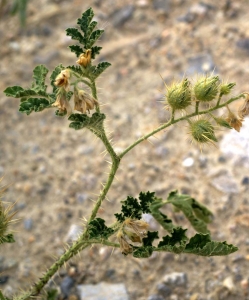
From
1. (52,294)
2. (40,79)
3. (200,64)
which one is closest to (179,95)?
(40,79)

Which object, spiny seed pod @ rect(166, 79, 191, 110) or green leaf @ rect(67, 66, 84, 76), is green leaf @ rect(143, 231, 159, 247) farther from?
green leaf @ rect(67, 66, 84, 76)

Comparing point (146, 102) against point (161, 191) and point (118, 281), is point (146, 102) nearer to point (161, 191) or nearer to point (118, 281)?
point (161, 191)

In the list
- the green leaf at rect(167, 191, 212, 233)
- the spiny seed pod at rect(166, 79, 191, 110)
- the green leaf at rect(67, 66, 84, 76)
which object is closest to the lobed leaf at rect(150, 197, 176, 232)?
the green leaf at rect(167, 191, 212, 233)

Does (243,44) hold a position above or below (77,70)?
above

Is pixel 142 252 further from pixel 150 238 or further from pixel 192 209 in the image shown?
pixel 192 209

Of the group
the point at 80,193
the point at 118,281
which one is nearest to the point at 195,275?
the point at 118,281
